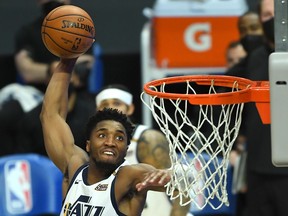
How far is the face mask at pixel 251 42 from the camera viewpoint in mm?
9711

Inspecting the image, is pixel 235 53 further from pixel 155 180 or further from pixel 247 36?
pixel 155 180

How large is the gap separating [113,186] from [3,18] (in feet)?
17.8

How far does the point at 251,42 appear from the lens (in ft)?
32.0

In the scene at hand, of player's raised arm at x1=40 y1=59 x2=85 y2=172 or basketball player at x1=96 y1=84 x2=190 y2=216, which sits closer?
player's raised arm at x1=40 y1=59 x2=85 y2=172

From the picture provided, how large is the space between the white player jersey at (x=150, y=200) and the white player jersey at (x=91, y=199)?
51.9 inches

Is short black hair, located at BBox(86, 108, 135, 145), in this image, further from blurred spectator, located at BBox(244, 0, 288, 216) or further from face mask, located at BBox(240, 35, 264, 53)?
face mask, located at BBox(240, 35, 264, 53)

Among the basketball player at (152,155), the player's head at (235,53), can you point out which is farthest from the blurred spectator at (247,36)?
the basketball player at (152,155)

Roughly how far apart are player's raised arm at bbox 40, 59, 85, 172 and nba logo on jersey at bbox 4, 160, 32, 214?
242 cm

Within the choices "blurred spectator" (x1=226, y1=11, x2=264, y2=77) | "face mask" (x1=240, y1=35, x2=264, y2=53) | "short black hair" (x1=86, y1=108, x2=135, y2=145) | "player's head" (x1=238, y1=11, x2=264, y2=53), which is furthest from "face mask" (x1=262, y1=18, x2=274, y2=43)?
"short black hair" (x1=86, y1=108, x2=135, y2=145)

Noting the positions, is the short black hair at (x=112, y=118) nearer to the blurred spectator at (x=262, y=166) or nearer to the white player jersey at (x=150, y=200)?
the white player jersey at (x=150, y=200)

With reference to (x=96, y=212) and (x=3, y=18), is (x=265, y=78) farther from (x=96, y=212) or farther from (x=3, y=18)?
(x=3, y=18)

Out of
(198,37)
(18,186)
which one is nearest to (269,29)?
(198,37)

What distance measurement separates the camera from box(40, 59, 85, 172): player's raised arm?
7.55 m

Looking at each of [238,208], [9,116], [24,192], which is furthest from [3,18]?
[238,208]
